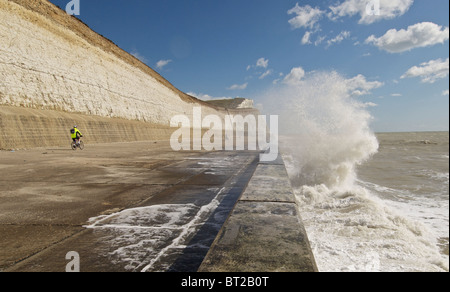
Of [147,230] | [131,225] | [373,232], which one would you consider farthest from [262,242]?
[373,232]

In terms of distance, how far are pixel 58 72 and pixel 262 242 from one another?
73.9 feet

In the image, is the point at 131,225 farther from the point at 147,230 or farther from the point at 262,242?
the point at 262,242

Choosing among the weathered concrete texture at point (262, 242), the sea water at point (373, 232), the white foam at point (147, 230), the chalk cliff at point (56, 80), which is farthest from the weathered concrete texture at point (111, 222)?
the chalk cliff at point (56, 80)

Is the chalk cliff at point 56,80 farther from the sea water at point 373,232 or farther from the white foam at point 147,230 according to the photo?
the sea water at point 373,232

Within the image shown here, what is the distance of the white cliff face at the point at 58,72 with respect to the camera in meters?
15.5

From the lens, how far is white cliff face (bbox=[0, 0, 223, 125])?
1551 cm

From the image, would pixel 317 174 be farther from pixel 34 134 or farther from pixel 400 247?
pixel 34 134

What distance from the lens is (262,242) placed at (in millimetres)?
1688

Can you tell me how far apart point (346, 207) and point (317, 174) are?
388 centimetres

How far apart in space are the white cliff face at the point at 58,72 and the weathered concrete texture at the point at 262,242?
58.2 feet

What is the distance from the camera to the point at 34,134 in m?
13.8

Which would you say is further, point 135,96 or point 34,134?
point 135,96
